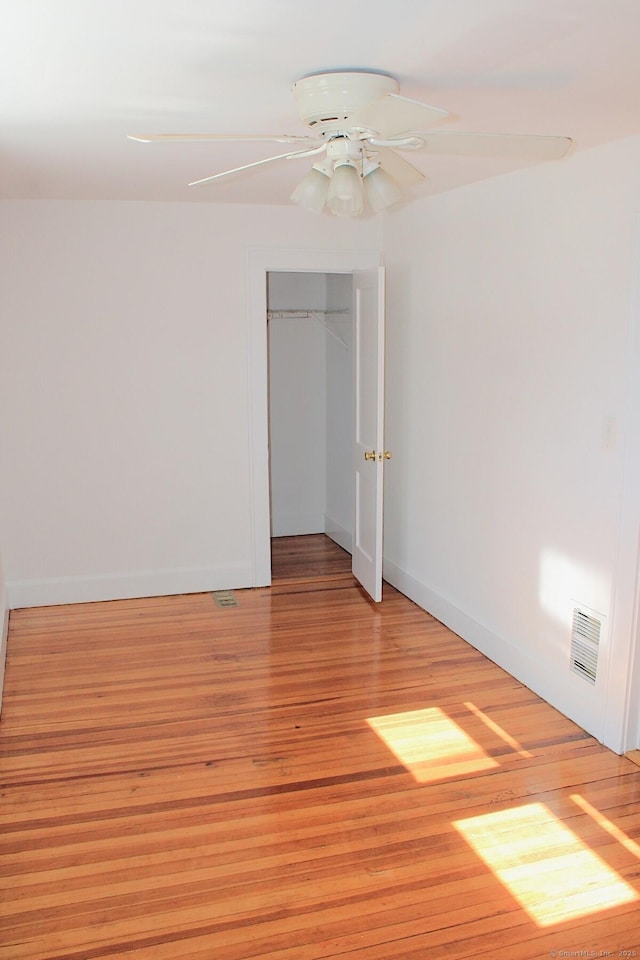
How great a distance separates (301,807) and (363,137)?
7.39 feet

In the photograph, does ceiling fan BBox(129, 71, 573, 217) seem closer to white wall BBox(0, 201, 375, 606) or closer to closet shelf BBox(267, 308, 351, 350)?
white wall BBox(0, 201, 375, 606)

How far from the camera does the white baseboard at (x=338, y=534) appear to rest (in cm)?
601

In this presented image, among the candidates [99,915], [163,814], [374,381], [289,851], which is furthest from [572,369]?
[99,915]

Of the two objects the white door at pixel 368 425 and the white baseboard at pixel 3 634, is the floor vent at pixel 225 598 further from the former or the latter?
the white baseboard at pixel 3 634

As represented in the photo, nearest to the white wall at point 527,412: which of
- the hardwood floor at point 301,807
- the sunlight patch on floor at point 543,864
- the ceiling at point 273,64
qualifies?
the hardwood floor at point 301,807

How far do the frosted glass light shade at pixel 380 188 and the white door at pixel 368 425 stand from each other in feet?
6.40

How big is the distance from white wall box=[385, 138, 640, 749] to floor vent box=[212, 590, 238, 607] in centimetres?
112

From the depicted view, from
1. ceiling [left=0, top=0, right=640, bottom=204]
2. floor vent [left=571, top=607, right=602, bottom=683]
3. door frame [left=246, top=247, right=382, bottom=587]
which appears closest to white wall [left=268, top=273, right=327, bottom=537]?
door frame [left=246, top=247, right=382, bottom=587]

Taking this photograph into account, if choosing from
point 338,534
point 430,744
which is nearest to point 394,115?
point 430,744

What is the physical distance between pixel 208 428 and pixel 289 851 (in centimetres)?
292

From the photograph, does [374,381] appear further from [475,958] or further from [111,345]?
[475,958]

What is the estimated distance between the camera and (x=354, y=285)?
5.07 m

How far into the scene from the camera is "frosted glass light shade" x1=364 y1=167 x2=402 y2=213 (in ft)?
8.20

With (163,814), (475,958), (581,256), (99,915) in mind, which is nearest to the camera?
(475,958)
